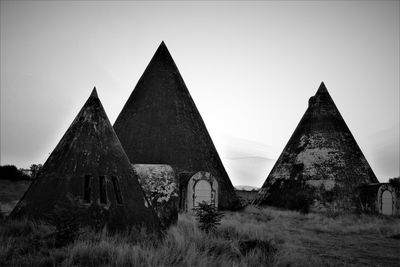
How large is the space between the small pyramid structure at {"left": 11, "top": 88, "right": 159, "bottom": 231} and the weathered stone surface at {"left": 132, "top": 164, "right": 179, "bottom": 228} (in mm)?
1312

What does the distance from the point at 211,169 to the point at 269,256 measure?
1031 centimetres

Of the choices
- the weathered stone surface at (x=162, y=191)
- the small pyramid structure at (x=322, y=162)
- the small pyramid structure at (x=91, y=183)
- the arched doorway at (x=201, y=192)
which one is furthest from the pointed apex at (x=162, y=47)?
the small pyramid structure at (x=91, y=183)

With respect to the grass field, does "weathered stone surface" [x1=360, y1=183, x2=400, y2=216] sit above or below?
above

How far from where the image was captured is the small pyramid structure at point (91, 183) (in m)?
6.77

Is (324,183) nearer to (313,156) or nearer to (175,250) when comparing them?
(313,156)

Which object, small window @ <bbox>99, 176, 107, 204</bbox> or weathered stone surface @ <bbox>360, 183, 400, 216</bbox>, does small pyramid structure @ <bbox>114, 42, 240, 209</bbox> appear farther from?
small window @ <bbox>99, 176, 107, 204</bbox>

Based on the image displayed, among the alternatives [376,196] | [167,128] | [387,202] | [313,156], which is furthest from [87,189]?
[387,202]

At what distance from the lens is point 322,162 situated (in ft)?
62.4

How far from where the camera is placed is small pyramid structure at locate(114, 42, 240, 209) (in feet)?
51.8

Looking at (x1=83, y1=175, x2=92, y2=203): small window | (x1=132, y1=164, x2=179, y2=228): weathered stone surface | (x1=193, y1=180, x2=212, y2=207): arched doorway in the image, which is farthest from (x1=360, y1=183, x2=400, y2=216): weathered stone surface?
(x1=83, y1=175, x2=92, y2=203): small window

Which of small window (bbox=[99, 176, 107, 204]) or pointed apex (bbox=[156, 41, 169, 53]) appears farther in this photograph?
pointed apex (bbox=[156, 41, 169, 53])

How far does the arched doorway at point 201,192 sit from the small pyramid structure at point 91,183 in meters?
6.64

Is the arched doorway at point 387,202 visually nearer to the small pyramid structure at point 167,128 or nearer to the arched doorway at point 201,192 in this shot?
the small pyramid structure at point 167,128

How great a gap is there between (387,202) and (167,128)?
36.7ft
